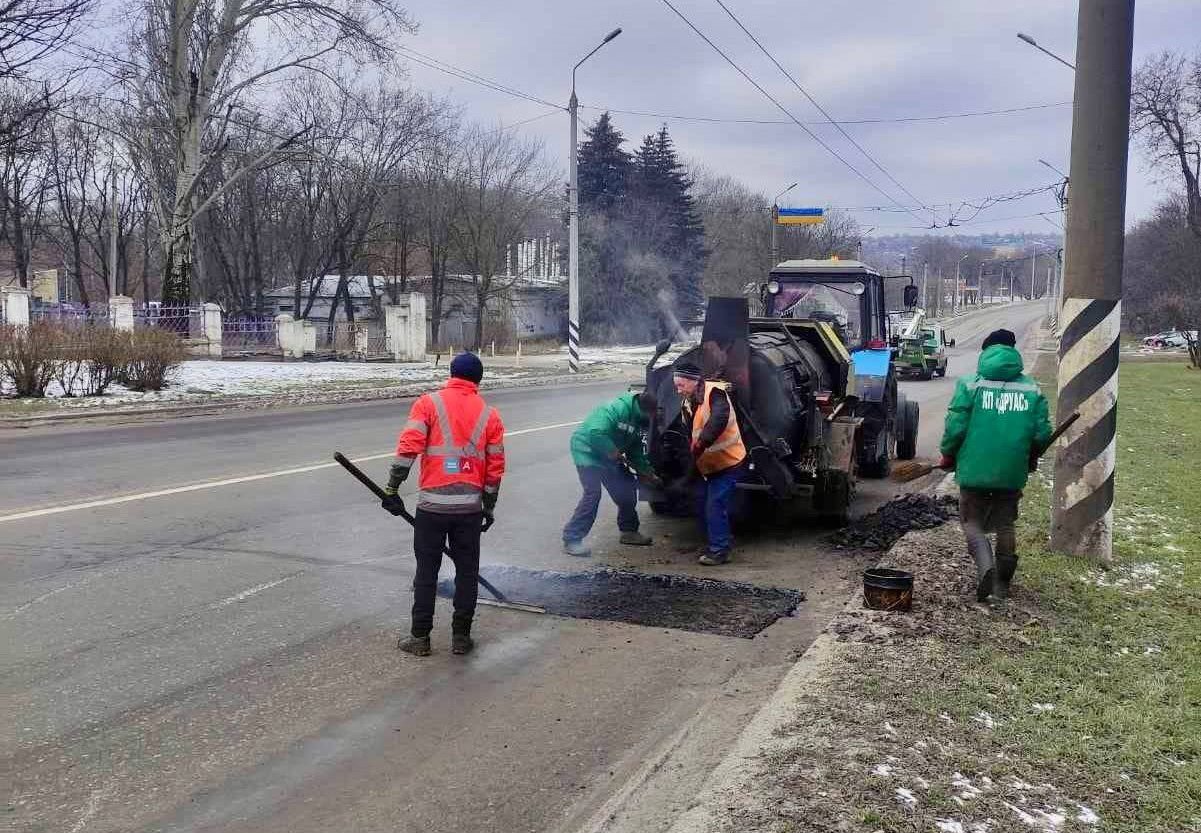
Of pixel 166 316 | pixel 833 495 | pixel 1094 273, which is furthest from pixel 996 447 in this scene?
pixel 166 316

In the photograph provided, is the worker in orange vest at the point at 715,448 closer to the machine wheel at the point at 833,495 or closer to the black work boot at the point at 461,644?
the machine wheel at the point at 833,495

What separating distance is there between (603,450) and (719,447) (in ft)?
3.03

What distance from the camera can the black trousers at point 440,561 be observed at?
17.2 ft

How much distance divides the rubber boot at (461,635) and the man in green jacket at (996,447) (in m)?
3.01

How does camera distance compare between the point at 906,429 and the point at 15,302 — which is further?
the point at 15,302

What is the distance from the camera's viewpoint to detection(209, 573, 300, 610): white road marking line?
5.88 metres

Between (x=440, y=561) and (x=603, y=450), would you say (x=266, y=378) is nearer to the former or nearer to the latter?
(x=603, y=450)

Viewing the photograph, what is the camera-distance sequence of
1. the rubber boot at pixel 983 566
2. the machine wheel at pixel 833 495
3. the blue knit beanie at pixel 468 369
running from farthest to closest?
the machine wheel at pixel 833 495, the rubber boot at pixel 983 566, the blue knit beanie at pixel 468 369

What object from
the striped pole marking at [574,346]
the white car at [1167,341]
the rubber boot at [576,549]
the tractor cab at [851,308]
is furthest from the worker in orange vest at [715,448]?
the white car at [1167,341]

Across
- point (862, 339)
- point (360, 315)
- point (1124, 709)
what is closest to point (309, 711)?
point (1124, 709)

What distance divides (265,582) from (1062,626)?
4808 mm

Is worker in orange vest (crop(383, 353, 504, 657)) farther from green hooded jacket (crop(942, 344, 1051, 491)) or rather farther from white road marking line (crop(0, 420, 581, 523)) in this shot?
white road marking line (crop(0, 420, 581, 523))

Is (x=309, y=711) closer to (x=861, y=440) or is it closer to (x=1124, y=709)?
(x=1124, y=709)

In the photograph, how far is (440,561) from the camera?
5.31 metres
